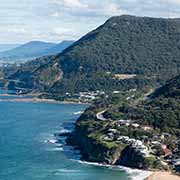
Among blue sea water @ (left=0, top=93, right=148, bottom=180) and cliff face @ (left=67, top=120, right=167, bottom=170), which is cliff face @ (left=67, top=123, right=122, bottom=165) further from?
blue sea water @ (left=0, top=93, right=148, bottom=180)

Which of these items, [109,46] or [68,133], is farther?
[109,46]

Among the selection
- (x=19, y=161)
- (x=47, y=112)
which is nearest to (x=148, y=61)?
(x=47, y=112)

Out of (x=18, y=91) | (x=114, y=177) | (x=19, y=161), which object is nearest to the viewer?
(x=114, y=177)

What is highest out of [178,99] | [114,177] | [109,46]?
[109,46]

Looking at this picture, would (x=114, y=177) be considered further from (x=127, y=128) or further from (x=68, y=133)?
(x=68, y=133)

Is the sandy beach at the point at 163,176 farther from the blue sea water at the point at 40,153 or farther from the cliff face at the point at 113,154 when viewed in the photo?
the blue sea water at the point at 40,153

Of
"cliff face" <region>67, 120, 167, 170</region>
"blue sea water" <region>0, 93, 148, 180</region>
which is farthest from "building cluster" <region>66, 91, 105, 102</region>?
"cliff face" <region>67, 120, 167, 170</region>

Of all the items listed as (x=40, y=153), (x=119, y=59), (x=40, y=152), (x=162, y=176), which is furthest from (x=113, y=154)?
(x=119, y=59)
